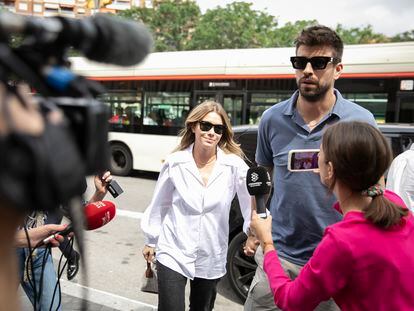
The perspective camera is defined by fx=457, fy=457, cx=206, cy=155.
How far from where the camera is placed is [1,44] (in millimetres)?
719

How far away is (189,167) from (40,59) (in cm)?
226

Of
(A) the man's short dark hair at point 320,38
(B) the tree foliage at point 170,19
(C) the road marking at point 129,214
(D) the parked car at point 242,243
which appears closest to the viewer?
(A) the man's short dark hair at point 320,38

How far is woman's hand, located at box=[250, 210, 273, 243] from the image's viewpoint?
205cm

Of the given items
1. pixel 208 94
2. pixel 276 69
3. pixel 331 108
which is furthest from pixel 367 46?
pixel 331 108

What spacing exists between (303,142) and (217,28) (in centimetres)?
2773

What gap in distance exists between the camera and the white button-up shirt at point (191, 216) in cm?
288

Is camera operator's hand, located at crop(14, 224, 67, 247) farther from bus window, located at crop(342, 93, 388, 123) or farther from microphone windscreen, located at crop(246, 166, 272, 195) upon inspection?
bus window, located at crop(342, 93, 388, 123)

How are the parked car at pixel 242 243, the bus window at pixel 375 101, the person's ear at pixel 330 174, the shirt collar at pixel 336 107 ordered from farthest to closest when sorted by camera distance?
the bus window at pixel 375 101 → the parked car at pixel 242 243 → the shirt collar at pixel 336 107 → the person's ear at pixel 330 174

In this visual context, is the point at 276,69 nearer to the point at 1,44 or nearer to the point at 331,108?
the point at 331,108

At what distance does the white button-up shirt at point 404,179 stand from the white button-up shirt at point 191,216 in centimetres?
99

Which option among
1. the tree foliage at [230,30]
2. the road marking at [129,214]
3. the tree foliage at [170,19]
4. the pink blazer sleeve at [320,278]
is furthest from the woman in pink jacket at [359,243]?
the tree foliage at [170,19]

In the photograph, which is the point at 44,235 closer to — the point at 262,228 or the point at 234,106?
the point at 262,228

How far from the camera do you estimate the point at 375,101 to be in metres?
8.59

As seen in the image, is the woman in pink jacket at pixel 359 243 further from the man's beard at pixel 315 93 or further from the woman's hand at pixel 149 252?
the woman's hand at pixel 149 252
